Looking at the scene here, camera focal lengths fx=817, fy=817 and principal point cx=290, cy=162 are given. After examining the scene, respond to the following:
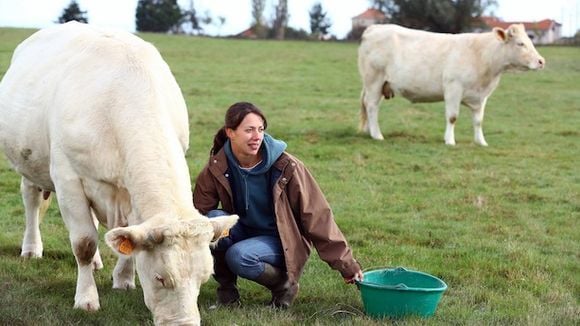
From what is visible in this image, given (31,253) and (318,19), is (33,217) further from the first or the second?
(318,19)

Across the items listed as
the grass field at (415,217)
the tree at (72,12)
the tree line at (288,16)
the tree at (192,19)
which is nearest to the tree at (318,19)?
the tree line at (288,16)

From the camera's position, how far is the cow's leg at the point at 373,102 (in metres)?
15.6

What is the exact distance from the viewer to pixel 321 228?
5504 mm

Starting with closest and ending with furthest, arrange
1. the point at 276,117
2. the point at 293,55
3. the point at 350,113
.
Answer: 1. the point at 276,117
2. the point at 350,113
3. the point at 293,55

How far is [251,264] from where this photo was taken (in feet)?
18.0

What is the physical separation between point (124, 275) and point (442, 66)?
1072cm

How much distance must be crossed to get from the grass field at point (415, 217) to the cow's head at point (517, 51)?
147 centimetres

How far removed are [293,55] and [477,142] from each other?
23.7 m

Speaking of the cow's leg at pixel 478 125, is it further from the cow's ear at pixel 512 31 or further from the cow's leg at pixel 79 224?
the cow's leg at pixel 79 224

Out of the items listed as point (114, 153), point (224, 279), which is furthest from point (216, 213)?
point (114, 153)

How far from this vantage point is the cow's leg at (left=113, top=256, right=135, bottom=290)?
19.9 feet

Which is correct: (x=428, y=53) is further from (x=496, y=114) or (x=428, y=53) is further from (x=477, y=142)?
(x=496, y=114)

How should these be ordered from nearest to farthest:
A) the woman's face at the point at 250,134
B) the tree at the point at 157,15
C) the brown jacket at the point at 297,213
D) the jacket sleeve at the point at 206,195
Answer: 1. the woman's face at the point at 250,134
2. the brown jacket at the point at 297,213
3. the jacket sleeve at the point at 206,195
4. the tree at the point at 157,15

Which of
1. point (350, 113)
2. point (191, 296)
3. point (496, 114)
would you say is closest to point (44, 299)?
point (191, 296)
